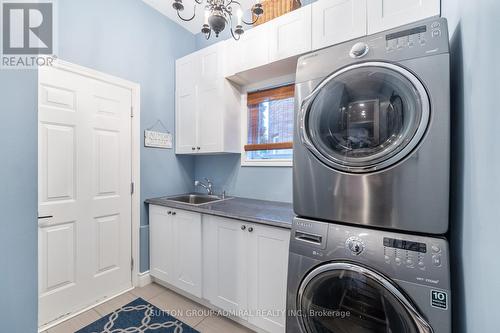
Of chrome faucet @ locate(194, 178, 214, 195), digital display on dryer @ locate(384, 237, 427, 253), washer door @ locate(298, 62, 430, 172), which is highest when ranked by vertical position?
washer door @ locate(298, 62, 430, 172)

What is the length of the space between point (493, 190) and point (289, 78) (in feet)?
5.89

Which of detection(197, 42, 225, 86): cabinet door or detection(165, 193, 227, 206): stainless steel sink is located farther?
detection(165, 193, 227, 206): stainless steel sink

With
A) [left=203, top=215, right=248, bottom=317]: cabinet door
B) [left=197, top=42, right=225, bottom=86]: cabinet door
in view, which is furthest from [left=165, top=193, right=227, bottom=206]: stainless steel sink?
[left=197, top=42, right=225, bottom=86]: cabinet door

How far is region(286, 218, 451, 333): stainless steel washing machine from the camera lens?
0.80 m

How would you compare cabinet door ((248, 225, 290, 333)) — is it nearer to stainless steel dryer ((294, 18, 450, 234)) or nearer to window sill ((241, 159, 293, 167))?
stainless steel dryer ((294, 18, 450, 234))

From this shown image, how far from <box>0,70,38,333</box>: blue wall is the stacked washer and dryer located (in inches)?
47.5

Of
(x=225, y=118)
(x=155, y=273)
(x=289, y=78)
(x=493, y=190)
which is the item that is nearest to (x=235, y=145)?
(x=225, y=118)

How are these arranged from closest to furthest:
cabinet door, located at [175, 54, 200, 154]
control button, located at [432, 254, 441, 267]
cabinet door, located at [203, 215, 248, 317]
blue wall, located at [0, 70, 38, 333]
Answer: control button, located at [432, 254, 441, 267] → blue wall, located at [0, 70, 38, 333] → cabinet door, located at [203, 215, 248, 317] → cabinet door, located at [175, 54, 200, 154]

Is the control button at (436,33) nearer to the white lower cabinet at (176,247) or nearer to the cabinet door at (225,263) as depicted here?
the cabinet door at (225,263)

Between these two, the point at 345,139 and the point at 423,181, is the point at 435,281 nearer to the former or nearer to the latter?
the point at 423,181

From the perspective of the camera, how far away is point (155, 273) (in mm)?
2234

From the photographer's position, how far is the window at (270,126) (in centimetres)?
215

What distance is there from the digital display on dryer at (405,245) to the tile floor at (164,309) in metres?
1.34

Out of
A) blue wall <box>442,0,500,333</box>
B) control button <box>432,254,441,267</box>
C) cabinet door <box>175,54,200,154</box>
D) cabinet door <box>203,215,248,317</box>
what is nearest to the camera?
blue wall <box>442,0,500,333</box>
